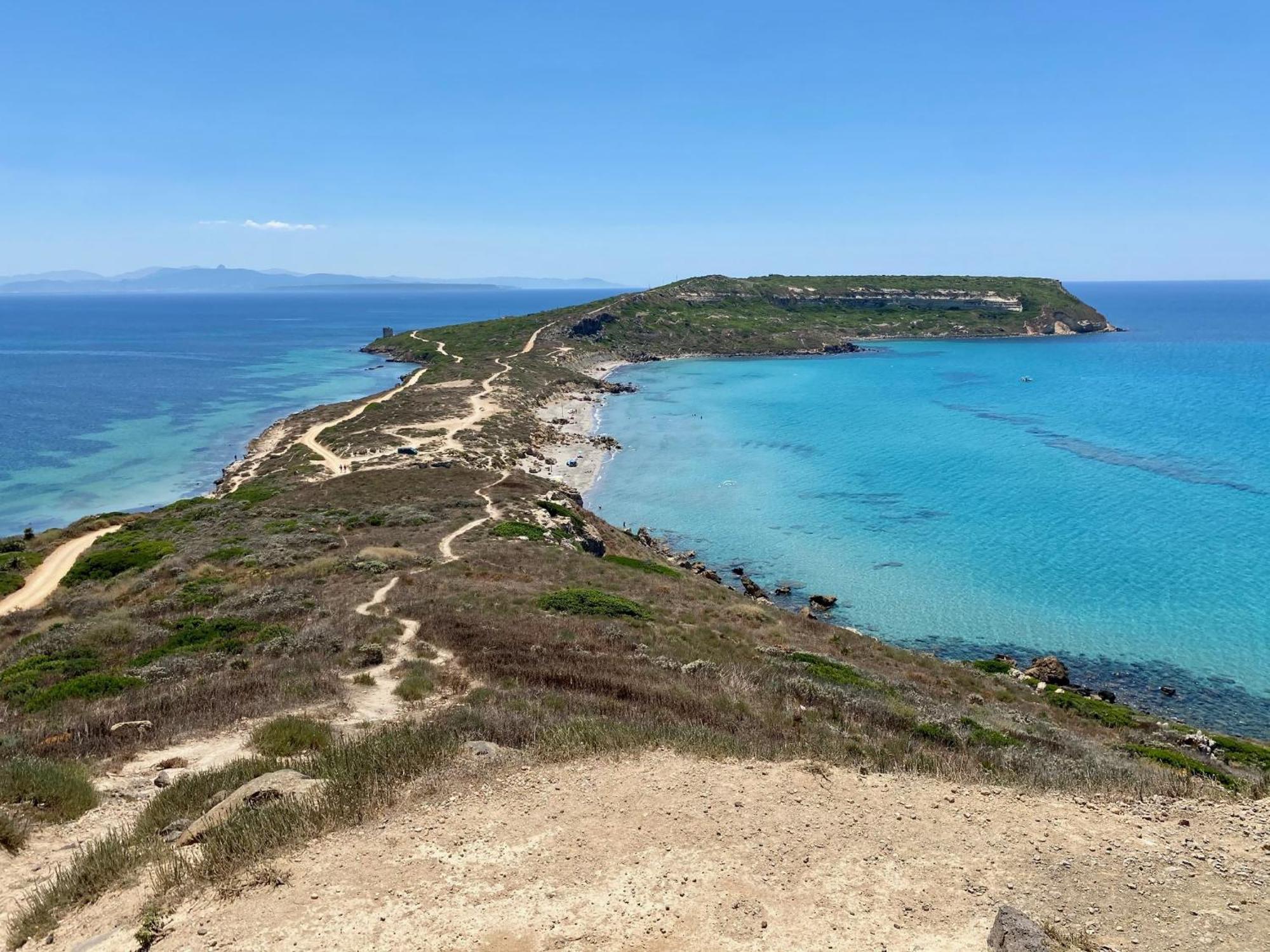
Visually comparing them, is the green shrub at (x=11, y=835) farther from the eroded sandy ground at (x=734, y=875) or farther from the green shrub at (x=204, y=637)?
the green shrub at (x=204, y=637)

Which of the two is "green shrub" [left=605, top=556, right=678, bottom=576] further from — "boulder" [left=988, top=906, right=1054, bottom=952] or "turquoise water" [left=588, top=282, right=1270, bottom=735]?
"boulder" [left=988, top=906, right=1054, bottom=952]

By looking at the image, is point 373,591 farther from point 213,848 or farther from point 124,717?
point 213,848

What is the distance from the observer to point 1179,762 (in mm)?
18109

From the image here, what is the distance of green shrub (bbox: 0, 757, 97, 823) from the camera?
10352 mm

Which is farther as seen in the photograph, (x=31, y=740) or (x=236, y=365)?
(x=236, y=365)

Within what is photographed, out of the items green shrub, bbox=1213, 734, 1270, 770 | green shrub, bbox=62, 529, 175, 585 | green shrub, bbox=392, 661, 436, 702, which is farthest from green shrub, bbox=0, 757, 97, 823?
green shrub, bbox=1213, 734, 1270, 770

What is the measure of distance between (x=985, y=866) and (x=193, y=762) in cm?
1215

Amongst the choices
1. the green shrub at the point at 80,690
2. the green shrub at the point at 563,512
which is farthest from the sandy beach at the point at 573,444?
the green shrub at the point at 80,690

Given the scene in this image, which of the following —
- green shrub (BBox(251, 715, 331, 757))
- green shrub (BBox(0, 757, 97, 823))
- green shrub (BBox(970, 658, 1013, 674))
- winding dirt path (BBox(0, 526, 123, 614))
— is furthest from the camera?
winding dirt path (BBox(0, 526, 123, 614))

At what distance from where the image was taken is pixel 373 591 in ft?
83.8

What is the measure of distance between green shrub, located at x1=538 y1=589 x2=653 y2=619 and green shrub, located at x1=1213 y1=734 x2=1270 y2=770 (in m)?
17.2

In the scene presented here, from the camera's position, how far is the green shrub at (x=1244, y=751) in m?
20.3

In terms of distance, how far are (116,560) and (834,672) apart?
1264 inches

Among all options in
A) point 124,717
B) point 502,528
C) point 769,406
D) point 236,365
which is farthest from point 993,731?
point 236,365
